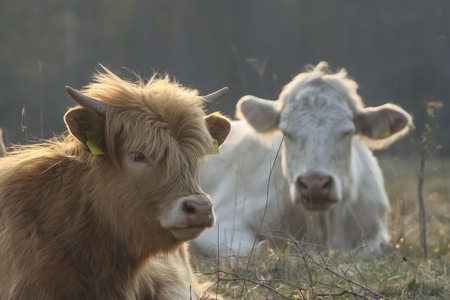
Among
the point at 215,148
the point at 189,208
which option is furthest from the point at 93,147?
the point at 215,148

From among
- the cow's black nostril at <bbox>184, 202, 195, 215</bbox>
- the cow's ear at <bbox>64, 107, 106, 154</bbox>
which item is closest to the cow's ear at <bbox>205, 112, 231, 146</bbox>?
the cow's ear at <bbox>64, 107, 106, 154</bbox>

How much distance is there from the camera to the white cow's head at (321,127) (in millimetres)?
6668

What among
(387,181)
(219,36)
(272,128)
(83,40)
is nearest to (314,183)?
(272,128)

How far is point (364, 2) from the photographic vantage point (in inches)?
1276

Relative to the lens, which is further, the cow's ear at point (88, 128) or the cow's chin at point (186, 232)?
the cow's ear at point (88, 128)

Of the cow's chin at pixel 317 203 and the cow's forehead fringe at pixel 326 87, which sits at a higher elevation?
the cow's forehead fringe at pixel 326 87

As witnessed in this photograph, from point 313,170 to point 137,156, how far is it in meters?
2.97

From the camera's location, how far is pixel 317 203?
21.9 ft

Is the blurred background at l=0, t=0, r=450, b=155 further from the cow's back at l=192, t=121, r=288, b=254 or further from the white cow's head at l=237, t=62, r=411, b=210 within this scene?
the white cow's head at l=237, t=62, r=411, b=210

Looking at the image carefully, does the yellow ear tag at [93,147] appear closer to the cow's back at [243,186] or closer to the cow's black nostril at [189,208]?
the cow's black nostril at [189,208]

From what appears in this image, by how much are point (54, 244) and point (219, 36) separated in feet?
109

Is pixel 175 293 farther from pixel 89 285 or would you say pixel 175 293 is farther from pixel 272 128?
pixel 272 128

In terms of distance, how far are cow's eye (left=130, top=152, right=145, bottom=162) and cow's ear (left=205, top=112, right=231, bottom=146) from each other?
2.14ft

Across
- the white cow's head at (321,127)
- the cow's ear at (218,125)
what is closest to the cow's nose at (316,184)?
the white cow's head at (321,127)
